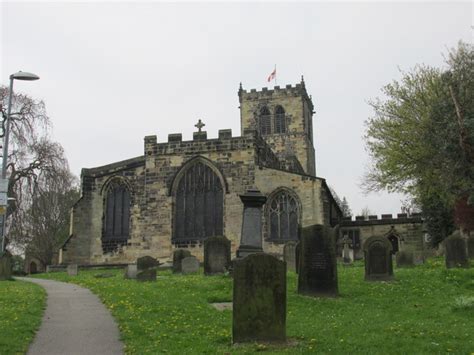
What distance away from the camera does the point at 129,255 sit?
31.0 m

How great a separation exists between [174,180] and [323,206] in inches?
331

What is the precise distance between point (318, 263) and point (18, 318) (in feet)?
22.8

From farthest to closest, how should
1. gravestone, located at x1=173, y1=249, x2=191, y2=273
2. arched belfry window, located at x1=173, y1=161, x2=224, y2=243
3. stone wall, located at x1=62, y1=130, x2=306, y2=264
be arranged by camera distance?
1. arched belfry window, located at x1=173, y1=161, x2=224, y2=243
2. stone wall, located at x1=62, y1=130, x2=306, y2=264
3. gravestone, located at x1=173, y1=249, x2=191, y2=273

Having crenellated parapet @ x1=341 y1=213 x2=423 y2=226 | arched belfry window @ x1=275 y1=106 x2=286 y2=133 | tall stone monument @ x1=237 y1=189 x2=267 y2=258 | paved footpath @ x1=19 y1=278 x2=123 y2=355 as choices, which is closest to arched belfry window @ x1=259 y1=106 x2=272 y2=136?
arched belfry window @ x1=275 y1=106 x2=286 y2=133

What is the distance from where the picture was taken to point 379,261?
16219mm

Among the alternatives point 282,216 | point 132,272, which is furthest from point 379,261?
point 282,216

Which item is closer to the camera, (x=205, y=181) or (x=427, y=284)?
(x=427, y=284)

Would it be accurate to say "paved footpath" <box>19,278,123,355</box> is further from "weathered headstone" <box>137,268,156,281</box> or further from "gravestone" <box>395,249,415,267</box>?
"gravestone" <box>395,249,415,267</box>

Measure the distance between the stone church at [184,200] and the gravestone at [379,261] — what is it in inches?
492

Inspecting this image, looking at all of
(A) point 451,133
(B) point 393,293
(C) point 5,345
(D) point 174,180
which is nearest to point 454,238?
(A) point 451,133

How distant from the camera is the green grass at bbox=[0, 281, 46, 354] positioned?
8430 millimetres

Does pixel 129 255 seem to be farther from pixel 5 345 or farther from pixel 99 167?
pixel 5 345

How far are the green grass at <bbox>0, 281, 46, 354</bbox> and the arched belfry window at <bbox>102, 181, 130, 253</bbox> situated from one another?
16.3 metres

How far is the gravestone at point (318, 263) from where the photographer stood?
537 inches
